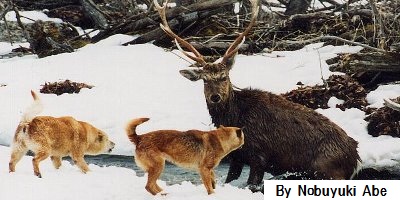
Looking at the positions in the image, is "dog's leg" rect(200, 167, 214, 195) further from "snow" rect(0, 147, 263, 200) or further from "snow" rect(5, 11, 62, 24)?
"snow" rect(5, 11, 62, 24)

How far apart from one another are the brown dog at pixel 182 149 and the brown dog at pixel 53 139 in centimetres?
50

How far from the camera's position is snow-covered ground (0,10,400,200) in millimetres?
3500

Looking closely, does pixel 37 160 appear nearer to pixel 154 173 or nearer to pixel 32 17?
pixel 154 173

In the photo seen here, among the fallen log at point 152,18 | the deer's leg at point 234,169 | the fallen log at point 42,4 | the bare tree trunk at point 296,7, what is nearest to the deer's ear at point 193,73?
the deer's leg at point 234,169

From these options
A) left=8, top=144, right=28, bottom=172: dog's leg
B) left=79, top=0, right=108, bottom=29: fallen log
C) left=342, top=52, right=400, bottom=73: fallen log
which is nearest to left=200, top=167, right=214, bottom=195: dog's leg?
left=8, top=144, right=28, bottom=172: dog's leg

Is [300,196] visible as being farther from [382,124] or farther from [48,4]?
[48,4]

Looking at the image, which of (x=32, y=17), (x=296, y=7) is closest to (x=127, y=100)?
Answer: (x=296, y=7)

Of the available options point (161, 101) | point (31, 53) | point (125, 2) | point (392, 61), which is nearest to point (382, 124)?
point (392, 61)

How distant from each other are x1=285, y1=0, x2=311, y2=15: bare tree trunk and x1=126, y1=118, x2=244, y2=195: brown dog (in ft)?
15.7

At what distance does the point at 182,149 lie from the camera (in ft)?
11.7

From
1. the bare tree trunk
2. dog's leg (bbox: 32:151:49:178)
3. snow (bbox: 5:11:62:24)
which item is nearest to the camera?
dog's leg (bbox: 32:151:49:178)

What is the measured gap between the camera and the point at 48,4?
944 centimetres

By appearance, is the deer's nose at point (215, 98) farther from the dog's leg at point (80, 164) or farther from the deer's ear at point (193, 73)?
the dog's leg at point (80, 164)

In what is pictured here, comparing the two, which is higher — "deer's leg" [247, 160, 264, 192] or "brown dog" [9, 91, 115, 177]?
"brown dog" [9, 91, 115, 177]
